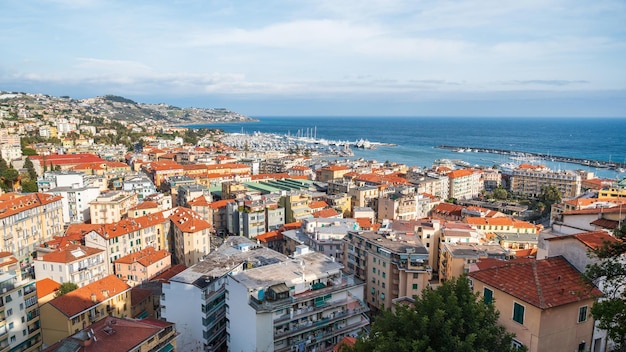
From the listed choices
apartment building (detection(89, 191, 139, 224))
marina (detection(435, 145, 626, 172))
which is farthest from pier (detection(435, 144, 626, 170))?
apartment building (detection(89, 191, 139, 224))

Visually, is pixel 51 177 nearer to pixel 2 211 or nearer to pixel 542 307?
pixel 2 211

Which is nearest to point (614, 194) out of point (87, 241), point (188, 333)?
point (188, 333)

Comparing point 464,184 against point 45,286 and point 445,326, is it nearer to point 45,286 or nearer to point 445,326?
point 45,286

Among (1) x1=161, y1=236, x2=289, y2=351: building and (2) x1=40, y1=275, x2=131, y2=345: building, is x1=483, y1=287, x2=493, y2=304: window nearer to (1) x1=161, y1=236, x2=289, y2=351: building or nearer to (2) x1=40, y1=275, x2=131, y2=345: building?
(1) x1=161, y1=236, x2=289, y2=351: building

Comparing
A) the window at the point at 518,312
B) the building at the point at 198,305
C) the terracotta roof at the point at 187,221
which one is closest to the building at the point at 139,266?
the terracotta roof at the point at 187,221

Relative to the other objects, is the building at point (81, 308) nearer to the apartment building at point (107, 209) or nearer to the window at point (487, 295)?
the apartment building at point (107, 209)

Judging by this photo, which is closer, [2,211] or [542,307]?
[542,307]

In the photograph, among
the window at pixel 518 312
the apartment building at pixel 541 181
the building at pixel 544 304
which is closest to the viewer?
the building at pixel 544 304
